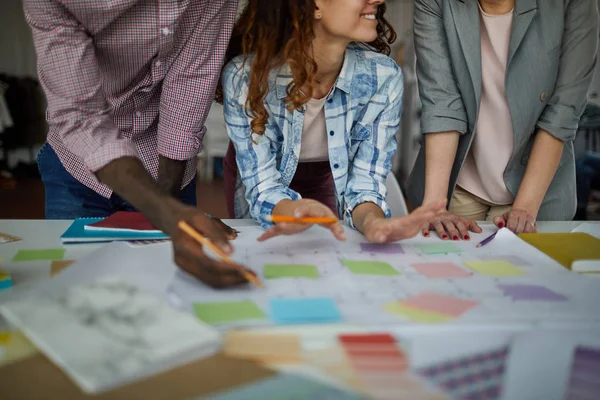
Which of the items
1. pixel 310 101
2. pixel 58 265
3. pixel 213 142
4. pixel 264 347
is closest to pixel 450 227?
pixel 310 101

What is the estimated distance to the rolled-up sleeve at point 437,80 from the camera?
1460 mm

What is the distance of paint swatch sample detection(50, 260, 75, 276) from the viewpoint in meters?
0.96

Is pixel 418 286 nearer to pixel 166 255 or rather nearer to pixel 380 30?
pixel 166 255

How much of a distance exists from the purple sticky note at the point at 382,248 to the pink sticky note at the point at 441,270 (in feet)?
0.29

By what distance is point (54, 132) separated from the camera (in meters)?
1.37

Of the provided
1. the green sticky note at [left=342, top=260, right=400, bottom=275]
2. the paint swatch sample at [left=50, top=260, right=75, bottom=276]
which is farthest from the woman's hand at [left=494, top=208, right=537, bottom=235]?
the paint swatch sample at [left=50, top=260, right=75, bottom=276]

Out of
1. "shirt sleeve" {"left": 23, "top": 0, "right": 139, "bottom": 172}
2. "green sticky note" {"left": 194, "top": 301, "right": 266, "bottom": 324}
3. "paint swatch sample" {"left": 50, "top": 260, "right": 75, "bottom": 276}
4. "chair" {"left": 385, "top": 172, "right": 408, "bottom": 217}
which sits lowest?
"chair" {"left": 385, "top": 172, "right": 408, "bottom": 217}

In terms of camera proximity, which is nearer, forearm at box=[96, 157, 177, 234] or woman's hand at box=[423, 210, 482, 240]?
forearm at box=[96, 157, 177, 234]

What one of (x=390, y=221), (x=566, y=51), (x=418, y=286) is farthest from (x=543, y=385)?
(x=566, y=51)

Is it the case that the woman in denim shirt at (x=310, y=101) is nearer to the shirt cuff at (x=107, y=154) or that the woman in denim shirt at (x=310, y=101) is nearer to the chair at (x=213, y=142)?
the shirt cuff at (x=107, y=154)

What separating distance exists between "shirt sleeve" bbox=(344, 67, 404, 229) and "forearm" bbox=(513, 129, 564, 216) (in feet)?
1.13

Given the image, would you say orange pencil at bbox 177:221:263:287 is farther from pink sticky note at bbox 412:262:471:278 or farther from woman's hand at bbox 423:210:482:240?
woman's hand at bbox 423:210:482:240

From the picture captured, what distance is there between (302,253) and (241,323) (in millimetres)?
326

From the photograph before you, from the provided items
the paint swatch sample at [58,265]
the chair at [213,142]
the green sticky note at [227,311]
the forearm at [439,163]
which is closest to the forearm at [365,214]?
the forearm at [439,163]
